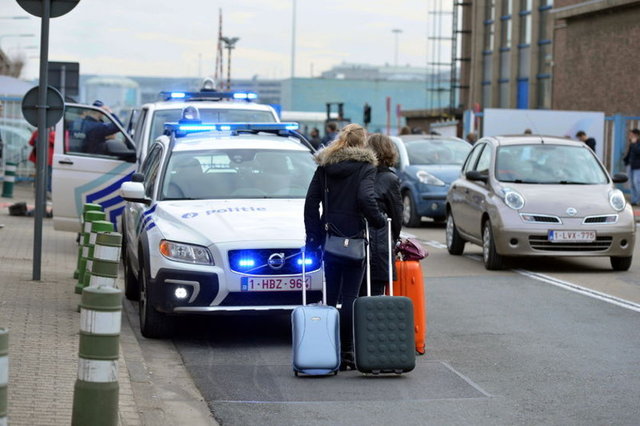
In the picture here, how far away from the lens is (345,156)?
8953 mm

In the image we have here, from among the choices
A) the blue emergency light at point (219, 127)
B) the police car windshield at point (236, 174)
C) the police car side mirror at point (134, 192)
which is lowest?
the police car side mirror at point (134, 192)

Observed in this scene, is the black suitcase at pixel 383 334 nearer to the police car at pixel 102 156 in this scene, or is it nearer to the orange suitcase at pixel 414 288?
the orange suitcase at pixel 414 288

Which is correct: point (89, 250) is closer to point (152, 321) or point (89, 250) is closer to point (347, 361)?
point (152, 321)

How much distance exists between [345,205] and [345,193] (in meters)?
0.08

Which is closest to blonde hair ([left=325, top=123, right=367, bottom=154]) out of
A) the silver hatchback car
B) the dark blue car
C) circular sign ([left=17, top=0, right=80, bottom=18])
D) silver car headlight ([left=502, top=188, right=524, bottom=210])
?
circular sign ([left=17, top=0, right=80, bottom=18])

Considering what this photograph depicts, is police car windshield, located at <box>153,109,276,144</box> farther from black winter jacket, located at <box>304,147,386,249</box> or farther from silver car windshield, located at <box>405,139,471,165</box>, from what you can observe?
black winter jacket, located at <box>304,147,386,249</box>

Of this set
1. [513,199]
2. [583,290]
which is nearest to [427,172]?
[513,199]

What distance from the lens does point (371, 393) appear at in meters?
8.29

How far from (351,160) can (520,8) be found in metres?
49.0

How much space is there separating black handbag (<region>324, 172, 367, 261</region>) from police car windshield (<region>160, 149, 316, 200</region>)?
2.62 meters

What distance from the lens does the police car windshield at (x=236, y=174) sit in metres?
11.5

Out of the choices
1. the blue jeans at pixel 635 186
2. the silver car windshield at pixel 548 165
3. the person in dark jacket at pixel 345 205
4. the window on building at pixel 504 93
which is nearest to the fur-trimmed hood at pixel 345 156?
the person in dark jacket at pixel 345 205

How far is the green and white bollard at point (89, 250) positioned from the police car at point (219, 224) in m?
0.30

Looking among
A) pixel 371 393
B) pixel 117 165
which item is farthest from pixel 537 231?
pixel 371 393
